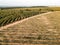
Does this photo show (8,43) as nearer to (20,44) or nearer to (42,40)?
(20,44)

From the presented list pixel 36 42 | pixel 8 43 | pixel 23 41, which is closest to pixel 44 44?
pixel 36 42

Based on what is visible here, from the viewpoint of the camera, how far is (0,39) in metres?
6.22

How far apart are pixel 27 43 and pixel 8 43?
0.60m

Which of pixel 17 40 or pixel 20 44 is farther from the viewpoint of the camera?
pixel 17 40

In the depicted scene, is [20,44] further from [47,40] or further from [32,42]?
[47,40]

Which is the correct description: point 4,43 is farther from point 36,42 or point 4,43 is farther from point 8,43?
point 36,42

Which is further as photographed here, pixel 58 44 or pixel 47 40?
pixel 47 40

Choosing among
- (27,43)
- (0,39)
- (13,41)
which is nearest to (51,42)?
(27,43)

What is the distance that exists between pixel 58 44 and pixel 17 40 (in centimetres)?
139

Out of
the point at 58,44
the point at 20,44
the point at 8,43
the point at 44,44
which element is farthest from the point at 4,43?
the point at 58,44

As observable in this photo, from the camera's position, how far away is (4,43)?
5676mm

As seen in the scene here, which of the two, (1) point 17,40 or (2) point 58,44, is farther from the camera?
(1) point 17,40

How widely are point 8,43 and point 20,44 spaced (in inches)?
15.4

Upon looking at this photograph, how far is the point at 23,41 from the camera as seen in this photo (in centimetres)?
598
